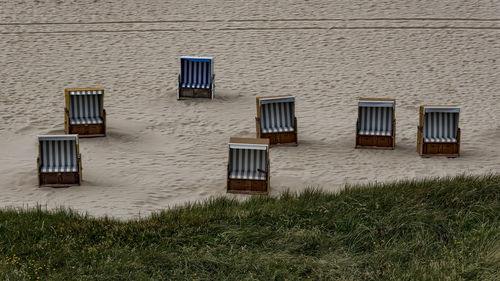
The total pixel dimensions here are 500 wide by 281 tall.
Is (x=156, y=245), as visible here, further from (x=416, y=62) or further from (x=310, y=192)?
(x=416, y=62)

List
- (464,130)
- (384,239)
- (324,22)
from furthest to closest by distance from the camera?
(324,22), (464,130), (384,239)

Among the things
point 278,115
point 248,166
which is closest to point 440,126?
point 278,115

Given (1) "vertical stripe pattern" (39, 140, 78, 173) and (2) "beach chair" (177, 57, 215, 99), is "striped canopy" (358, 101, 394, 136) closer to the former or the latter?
(2) "beach chair" (177, 57, 215, 99)

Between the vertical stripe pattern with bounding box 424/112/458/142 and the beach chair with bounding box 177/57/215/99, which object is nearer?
the vertical stripe pattern with bounding box 424/112/458/142

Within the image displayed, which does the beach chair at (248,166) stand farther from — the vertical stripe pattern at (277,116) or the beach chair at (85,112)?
the beach chair at (85,112)

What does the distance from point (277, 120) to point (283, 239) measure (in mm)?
4220

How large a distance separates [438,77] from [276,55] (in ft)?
13.6

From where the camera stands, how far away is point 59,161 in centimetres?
1264

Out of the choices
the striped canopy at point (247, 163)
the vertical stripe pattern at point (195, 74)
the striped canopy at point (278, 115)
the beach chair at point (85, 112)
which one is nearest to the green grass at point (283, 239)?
the striped canopy at point (247, 163)

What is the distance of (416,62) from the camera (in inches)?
762

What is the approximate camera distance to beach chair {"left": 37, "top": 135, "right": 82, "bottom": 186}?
12422 millimetres

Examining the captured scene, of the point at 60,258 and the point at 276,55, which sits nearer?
the point at 60,258

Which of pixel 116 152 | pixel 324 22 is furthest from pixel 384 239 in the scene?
pixel 324 22

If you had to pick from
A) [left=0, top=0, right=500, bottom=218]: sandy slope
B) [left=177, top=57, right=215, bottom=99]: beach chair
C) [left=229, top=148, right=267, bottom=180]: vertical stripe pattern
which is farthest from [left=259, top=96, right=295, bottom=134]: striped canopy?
[left=177, top=57, right=215, bottom=99]: beach chair
